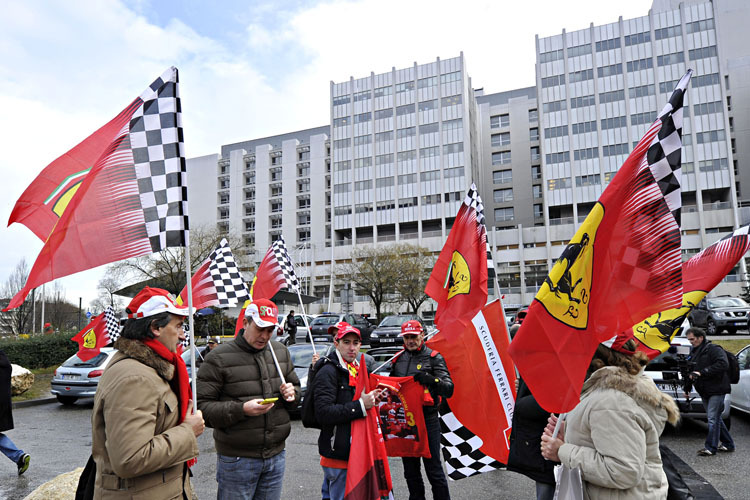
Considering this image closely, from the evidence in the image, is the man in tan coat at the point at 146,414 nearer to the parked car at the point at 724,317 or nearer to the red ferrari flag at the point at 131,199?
the red ferrari flag at the point at 131,199

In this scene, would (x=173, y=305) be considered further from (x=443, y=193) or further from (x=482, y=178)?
(x=482, y=178)

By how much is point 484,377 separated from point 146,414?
337cm

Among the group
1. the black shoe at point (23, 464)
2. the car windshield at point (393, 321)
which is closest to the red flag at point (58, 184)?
the black shoe at point (23, 464)

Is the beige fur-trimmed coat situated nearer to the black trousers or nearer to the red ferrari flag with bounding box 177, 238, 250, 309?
the black trousers

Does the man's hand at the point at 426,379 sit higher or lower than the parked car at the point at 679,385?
higher

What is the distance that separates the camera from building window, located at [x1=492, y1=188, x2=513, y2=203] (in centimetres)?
6944

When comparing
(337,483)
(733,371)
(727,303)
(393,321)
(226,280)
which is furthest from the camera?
(393,321)

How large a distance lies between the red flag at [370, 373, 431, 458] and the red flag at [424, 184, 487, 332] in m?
0.72

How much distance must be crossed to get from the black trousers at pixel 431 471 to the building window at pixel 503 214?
66.7 m

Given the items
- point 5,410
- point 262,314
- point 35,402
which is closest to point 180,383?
point 262,314

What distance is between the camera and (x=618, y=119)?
55.2m

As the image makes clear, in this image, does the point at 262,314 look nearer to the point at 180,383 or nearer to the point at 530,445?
the point at 180,383

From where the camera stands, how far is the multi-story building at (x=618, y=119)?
52594 millimetres

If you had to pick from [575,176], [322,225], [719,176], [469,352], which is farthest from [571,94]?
[469,352]
